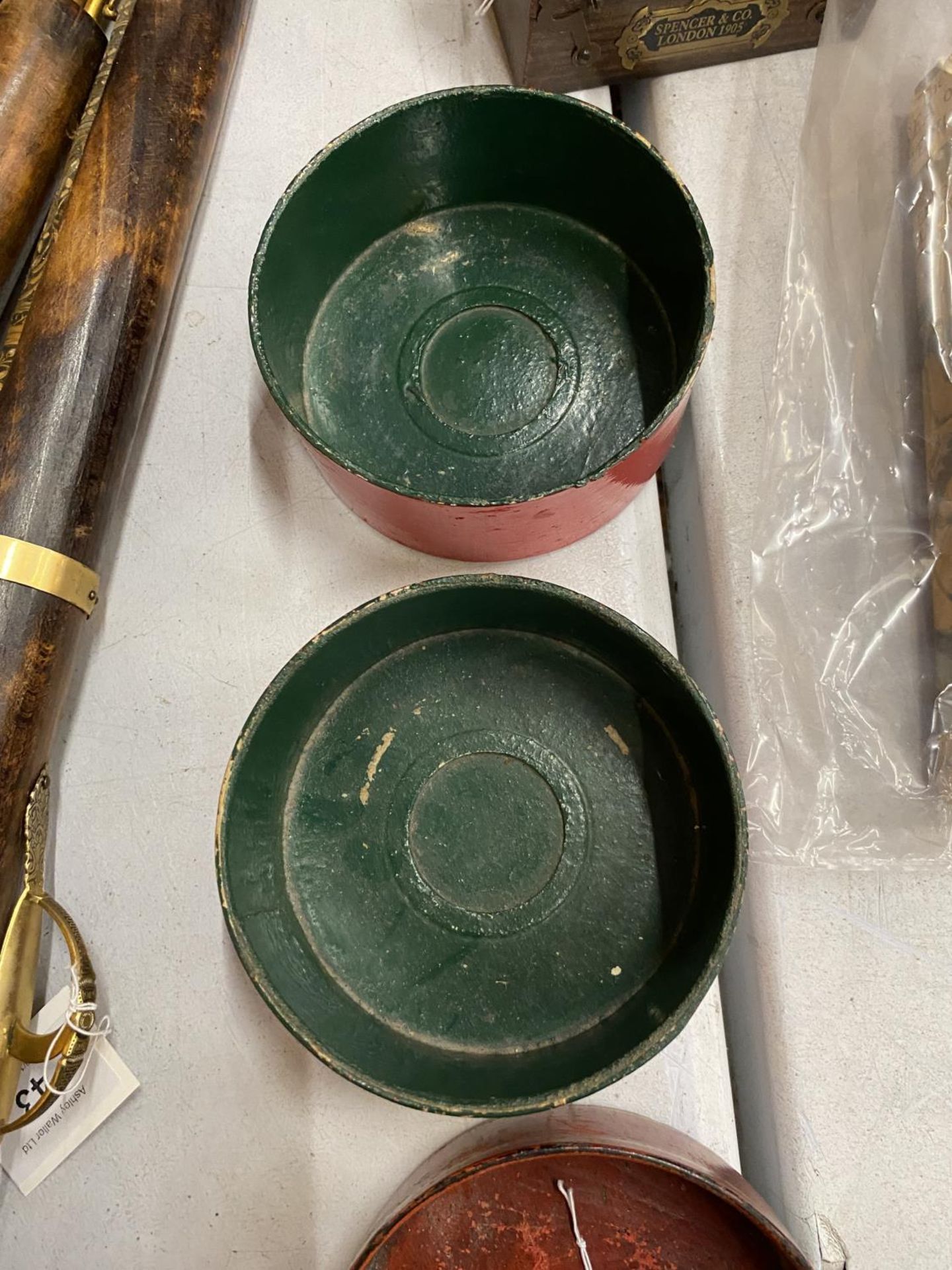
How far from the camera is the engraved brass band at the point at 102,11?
41.2 inches

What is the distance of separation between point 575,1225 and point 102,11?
138cm

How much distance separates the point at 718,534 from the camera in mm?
934

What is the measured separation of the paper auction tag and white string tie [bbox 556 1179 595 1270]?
415 millimetres

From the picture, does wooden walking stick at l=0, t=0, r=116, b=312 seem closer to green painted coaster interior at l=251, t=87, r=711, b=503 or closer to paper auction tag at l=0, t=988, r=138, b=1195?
green painted coaster interior at l=251, t=87, r=711, b=503

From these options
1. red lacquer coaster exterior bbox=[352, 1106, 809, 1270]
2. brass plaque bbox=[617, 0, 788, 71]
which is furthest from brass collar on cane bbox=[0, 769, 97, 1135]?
brass plaque bbox=[617, 0, 788, 71]

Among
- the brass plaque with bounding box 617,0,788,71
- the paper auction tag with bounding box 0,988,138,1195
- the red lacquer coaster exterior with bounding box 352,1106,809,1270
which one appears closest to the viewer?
the red lacquer coaster exterior with bounding box 352,1106,809,1270

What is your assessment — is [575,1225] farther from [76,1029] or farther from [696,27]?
[696,27]

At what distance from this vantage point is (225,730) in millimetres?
945

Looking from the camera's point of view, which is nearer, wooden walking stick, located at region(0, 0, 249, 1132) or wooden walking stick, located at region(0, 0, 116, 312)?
wooden walking stick, located at region(0, 0, 249, 1132)

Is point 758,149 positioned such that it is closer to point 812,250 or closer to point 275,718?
point 812,250

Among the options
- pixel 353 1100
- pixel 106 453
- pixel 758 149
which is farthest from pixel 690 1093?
pixel 758 149

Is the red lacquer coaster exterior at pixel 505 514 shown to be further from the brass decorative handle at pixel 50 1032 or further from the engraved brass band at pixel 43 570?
the brass decorative handle at pixel 50 1032

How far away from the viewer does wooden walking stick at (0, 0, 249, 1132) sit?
821 millimetres

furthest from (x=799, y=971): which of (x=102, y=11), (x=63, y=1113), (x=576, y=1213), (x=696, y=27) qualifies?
(x=102, y=11)
